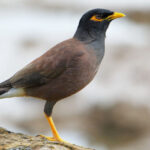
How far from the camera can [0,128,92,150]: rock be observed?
729cm

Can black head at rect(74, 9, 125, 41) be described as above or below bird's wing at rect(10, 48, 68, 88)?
above

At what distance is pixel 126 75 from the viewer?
736 inches

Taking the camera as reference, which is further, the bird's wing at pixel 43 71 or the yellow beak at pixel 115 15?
the yellow beak at pixel 115 15

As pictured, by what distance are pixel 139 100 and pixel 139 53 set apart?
2.78 m

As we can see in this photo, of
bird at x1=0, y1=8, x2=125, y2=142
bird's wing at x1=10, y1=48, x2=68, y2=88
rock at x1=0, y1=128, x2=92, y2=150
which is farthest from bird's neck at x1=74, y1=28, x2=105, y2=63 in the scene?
rock at x1=0, y1=128, x2=92, y2=150

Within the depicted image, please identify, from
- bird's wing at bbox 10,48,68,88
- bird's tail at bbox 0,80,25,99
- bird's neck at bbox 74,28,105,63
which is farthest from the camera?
bird's neck at bbox 74,28,105,63

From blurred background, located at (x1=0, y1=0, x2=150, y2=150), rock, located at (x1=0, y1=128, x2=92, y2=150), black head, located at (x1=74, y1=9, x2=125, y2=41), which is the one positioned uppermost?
black head, located at (x1=74, y1=9, x2=125, y2=41)

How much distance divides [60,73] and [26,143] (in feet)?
4.64

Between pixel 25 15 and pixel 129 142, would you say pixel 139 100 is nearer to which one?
pixel 129 142

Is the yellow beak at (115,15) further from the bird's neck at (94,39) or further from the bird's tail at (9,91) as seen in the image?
the bird's tail at (9,91)

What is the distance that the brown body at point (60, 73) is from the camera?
8.16 meters

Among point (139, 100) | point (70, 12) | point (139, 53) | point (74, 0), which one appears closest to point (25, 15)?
point (70, 12)

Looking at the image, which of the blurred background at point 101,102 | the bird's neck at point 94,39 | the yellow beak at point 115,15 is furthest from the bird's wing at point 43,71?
the blurred background at point 101,102

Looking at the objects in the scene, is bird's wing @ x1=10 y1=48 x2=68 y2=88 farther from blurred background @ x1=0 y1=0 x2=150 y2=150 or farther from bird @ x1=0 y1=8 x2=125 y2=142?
blurred background @ x1=0 y1=0 x2=150 y2=150
